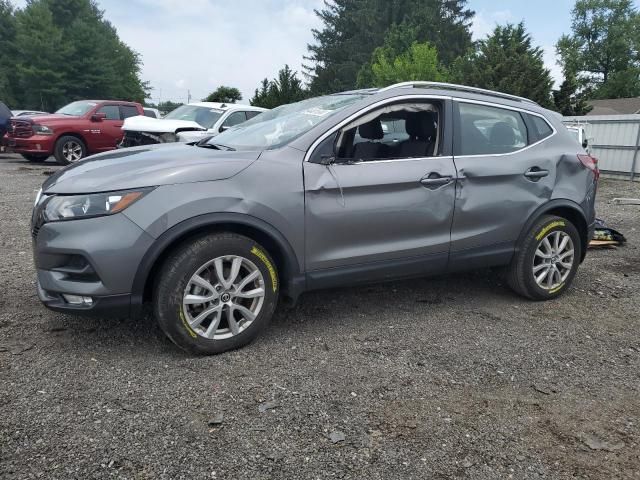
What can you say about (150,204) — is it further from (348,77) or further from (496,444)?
(348,77)

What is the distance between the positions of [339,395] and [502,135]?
97.9 inches

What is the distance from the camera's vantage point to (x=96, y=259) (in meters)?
2.93

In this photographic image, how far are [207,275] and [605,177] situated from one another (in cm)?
1621

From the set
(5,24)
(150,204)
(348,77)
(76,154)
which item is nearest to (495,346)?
(150,204)

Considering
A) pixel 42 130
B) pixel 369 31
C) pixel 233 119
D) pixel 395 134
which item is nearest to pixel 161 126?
pixel 233 119

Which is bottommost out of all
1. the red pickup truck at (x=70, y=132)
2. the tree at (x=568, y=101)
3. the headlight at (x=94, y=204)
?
the headlight at (x=94, y=204)

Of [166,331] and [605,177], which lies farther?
[605,177]

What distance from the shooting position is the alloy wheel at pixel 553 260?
4.36m

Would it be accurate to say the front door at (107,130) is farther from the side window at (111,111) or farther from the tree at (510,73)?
the tree at (510,73)

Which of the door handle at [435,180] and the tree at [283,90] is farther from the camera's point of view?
the tree at [283,90]

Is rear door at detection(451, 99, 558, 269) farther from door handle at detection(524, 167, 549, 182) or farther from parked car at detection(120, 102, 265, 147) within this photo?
parked car at detection(120, 102, 265, 147)

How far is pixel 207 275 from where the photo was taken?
3.19 metres

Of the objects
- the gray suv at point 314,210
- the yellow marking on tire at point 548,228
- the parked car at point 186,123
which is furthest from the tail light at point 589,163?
the parked car at point 186,123

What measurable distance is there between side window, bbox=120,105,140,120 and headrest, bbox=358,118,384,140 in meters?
11.9
